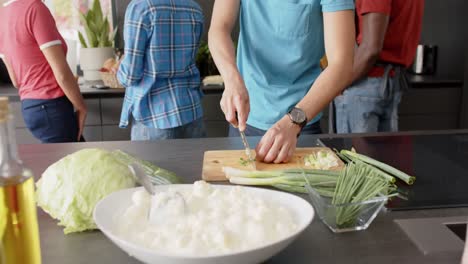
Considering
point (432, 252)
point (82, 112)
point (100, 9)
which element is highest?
point (100, 9)

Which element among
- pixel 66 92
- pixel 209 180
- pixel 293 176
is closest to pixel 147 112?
pixel 66 92

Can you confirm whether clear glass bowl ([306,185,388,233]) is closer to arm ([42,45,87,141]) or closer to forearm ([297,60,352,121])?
forearm ([297,60,352,121])

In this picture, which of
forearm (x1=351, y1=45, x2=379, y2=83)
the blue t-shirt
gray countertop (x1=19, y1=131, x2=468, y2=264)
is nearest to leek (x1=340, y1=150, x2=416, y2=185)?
gray countertop (x1=19, y1=131, x2=468, y2=264)

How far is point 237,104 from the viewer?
51.3 inches

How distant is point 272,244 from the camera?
644 mm

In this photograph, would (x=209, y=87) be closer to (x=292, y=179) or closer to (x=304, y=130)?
(x=304, y=130)

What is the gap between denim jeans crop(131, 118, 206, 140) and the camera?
2141 millimetres

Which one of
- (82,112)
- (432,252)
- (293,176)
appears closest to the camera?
(432,252)

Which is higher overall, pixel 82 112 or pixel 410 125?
pixel 82 112

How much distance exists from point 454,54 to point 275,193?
320cm

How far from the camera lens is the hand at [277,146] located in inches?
49.1

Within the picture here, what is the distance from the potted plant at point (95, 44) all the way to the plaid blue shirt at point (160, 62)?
45.1 inches

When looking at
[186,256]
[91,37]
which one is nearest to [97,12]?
[91,37]

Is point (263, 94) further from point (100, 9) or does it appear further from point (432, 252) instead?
point (100, 9)
